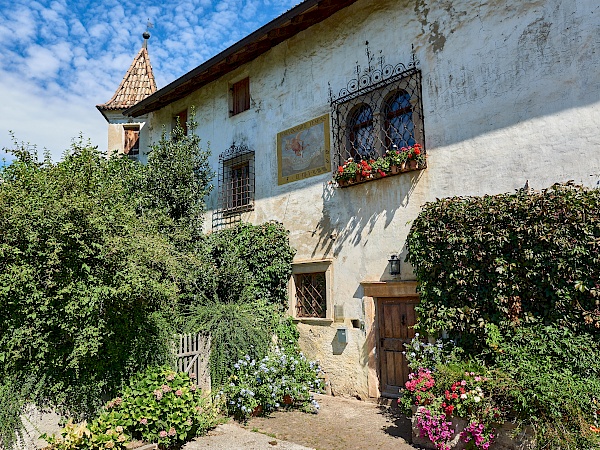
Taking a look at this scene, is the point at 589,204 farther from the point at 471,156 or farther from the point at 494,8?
the point at 494,8

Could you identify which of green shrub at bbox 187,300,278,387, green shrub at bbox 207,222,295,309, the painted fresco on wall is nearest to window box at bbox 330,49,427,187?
the painted fresco on wall

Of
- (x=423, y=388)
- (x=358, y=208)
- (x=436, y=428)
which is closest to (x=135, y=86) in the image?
(x=358, y=208)

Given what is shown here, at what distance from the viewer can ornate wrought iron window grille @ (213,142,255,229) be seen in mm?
10992

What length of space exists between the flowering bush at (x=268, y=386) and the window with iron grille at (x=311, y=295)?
1.40m

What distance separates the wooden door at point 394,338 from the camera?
25.9 ft

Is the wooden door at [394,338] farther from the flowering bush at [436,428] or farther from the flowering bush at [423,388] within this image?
the flowering bush at [436,428]

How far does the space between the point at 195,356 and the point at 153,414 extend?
156 centimetres

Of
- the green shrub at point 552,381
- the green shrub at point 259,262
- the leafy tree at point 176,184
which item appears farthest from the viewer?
the leafy tree at point 176,184

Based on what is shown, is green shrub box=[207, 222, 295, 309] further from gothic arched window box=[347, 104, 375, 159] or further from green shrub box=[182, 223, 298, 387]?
gothic arched window box=[347, 104, 375, 159]

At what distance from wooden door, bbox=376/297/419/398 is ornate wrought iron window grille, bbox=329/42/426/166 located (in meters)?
2.68

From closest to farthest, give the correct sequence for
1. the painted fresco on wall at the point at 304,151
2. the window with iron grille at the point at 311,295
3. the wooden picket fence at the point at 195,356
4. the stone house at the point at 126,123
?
the wooden picket fence at the point at 195,356, the window with iron grille at the point at 311,295, the painted fresco on wall at the point at 304,151, the stone house at the point at 126,123

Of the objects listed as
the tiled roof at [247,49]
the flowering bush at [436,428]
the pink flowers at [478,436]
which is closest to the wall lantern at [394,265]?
the flowering bush at [436,428]

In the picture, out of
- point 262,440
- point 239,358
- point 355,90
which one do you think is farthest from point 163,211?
point 262,440

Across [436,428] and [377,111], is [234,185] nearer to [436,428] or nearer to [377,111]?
[377,111]
